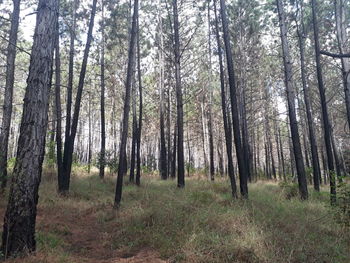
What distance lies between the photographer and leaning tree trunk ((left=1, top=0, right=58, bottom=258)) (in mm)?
4199

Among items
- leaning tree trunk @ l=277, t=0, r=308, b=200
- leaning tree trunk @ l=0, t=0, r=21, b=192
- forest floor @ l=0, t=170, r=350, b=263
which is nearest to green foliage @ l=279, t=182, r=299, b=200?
leaning tree trunk @ l=277, t=0, r=308, b=200

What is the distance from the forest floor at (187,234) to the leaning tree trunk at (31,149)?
0.43 metres

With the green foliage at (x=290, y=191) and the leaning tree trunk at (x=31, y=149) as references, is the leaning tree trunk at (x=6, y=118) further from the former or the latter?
the green foliage at (x=290, y=191)

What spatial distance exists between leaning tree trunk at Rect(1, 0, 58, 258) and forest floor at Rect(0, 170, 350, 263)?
0.43m

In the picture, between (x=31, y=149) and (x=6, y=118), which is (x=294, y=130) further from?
(x=6, y=118)

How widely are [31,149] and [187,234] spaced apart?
3.39 meters

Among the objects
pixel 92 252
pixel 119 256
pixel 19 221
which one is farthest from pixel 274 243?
pixel 19 221

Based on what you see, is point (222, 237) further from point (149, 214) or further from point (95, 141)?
point (95, 141)

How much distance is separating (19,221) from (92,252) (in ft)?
5.33

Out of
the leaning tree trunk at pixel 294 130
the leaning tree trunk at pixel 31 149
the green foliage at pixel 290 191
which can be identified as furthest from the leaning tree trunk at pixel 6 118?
the green foliage at pixel 290 191

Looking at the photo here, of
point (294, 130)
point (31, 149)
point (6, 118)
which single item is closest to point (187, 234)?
point (31, 149)

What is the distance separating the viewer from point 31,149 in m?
4.36

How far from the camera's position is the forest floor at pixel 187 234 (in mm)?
4512

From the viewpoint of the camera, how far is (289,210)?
Answer: 7.72 m
